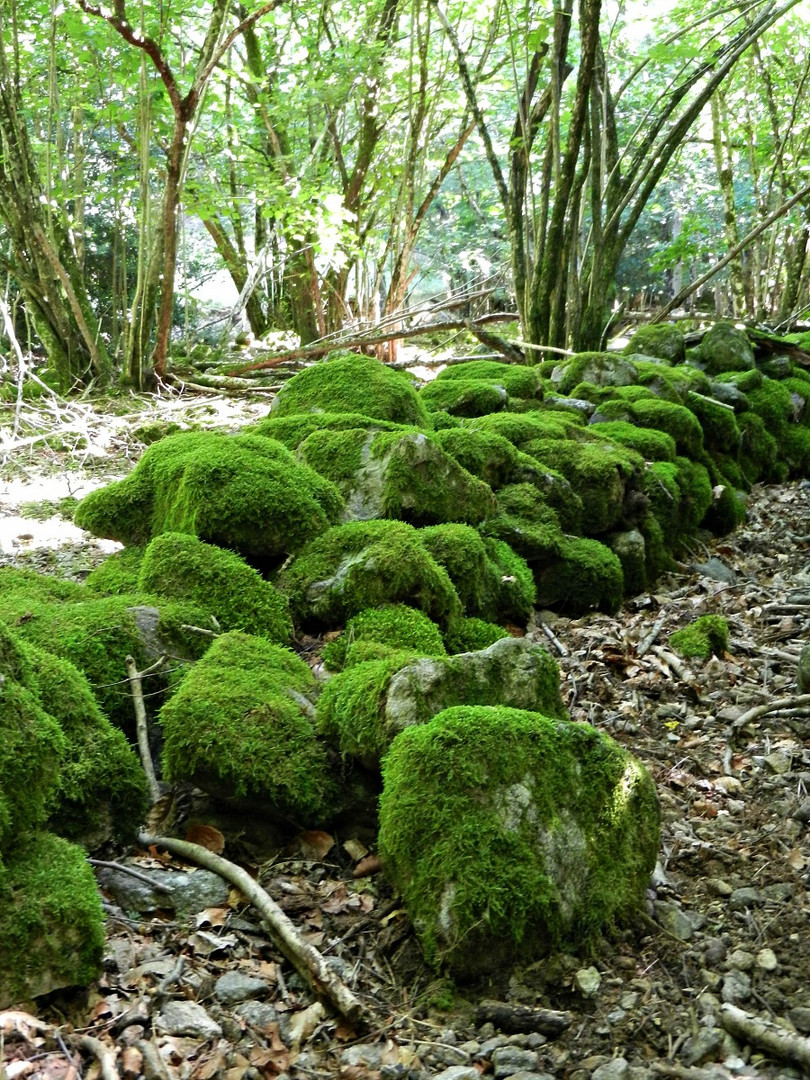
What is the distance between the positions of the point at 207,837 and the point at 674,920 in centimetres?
148

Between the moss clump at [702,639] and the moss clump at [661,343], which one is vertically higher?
the moss clump at [661,343]

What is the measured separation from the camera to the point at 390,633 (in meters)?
3.73

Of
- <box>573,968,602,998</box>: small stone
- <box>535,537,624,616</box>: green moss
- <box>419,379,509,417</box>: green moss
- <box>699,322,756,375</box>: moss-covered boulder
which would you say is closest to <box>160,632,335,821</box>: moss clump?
<box>573,968,602,998</box>: small stone

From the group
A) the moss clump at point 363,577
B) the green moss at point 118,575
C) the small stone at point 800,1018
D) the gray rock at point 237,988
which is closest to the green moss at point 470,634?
the moss clump at point 363,577

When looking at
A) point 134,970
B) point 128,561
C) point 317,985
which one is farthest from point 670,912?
point 128,561

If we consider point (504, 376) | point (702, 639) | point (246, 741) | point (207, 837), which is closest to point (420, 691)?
point (246, 741)

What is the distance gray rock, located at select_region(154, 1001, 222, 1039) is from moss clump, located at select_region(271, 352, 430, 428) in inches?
147

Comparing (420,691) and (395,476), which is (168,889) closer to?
(420,691)

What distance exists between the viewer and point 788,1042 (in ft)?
7.00

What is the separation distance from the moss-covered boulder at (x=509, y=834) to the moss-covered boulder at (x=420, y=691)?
0.14m

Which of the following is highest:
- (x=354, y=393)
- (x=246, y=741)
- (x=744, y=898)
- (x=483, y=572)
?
(x=354, y=393)

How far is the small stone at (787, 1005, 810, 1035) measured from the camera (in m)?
2.25

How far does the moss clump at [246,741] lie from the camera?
2846 millimetres

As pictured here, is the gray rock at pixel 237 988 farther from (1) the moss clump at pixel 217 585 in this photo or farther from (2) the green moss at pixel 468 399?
(2) the green moss at pixel 468 399
